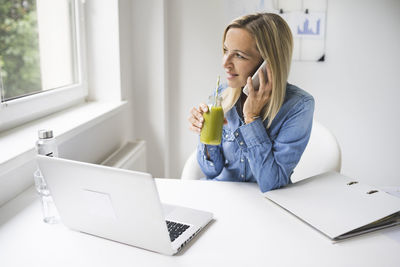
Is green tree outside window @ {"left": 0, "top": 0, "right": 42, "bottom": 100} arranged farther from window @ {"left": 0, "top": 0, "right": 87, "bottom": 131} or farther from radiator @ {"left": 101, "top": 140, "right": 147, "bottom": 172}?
radiator @ {"left": 101, "top": 140, "right": 147, "bottom": 172}

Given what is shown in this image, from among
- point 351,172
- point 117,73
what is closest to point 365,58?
point 351,172

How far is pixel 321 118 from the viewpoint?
2.63m

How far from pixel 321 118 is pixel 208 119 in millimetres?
1549

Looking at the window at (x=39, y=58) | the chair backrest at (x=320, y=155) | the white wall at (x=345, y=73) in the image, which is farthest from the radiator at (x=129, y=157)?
the chair backrest at (x=320, y=155)

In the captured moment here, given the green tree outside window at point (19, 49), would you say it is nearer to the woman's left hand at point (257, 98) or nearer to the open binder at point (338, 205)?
the woman's left hand at point (257, 98)

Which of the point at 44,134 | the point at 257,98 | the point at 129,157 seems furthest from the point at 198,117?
the point at 129,157

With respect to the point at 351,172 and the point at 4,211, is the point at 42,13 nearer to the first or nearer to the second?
the point at 4,211

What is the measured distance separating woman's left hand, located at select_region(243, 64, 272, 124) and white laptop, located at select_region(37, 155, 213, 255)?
0.43m

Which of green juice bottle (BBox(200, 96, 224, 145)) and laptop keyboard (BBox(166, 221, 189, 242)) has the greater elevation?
green juice bottle (BBox(200, 96, 224, 145))

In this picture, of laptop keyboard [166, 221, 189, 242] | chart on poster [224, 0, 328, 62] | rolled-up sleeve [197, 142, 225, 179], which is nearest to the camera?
laptop keyboard [166, 221, 189, 242]

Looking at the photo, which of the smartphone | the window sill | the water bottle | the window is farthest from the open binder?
the window

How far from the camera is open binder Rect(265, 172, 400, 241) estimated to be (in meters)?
1.01

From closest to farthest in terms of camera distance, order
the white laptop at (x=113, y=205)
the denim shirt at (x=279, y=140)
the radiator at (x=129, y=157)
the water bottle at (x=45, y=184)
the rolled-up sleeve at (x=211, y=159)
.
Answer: the white laptop at (x=113, y=205) → the water bottle at (x=45, y=184) → the denim shirt at (x=279, y=140) → the rolled-up sleeve at (x=211, y=159) → the radiator at (x=129, y=157)

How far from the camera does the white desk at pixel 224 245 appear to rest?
88cm
